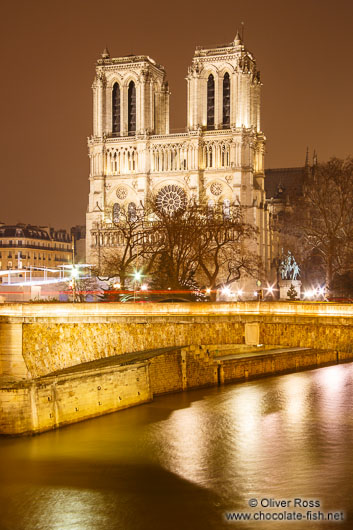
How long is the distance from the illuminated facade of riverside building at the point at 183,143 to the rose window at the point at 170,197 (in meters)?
0.12

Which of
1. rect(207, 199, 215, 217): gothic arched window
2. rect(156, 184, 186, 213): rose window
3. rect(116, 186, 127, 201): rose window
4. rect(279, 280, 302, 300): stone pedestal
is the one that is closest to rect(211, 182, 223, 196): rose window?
rect(207, 199, 215, 217): gothic arched window

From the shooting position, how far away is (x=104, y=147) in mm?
99375

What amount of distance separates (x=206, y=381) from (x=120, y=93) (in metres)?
70.1

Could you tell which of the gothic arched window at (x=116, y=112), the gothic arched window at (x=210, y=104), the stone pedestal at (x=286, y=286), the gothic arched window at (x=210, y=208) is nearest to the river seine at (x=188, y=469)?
the gothic arched window at (x=210, y=208)

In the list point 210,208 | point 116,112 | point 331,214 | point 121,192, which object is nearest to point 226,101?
point 116,112

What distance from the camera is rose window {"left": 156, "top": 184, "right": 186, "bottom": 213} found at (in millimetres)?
96062

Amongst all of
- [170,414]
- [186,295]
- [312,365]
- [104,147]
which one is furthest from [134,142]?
[170,414]

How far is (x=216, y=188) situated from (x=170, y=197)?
600 cm

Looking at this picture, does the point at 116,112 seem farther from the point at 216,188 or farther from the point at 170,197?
the point at 216,188

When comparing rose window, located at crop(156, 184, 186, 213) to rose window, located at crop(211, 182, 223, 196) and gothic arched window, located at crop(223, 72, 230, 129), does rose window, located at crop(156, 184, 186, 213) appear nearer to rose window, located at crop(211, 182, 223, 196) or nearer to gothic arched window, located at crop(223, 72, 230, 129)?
rose window, located at crop(211, 182, 223, 196)

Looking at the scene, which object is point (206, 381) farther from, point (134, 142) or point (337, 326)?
point (134, 142)

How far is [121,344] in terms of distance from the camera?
3147 centimetres

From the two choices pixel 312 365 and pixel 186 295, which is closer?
pixel 312 365

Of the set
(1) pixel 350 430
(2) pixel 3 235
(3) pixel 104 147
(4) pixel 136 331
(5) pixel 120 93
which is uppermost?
(5) pixel 120 93
